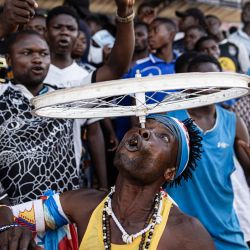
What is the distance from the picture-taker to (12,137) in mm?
3219

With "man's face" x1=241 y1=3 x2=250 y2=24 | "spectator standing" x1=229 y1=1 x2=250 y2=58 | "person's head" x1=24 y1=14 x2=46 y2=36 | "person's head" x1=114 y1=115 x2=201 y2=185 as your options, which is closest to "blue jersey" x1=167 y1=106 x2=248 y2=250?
"person's head" x1=114 y1=115 x2=201 y2=185

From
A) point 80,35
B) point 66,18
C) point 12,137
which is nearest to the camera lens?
point 12,137

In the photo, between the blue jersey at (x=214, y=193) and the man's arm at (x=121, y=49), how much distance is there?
1.51 ft

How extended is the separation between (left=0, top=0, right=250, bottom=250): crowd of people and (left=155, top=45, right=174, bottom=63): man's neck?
10 mm

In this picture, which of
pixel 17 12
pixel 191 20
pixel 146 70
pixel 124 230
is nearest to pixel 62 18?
pixel 146 70

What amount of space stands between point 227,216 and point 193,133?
93 centimetres

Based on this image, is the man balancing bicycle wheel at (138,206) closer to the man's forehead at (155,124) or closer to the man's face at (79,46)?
the man's forehead at (155,124)

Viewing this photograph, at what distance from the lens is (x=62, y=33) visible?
4629 mm

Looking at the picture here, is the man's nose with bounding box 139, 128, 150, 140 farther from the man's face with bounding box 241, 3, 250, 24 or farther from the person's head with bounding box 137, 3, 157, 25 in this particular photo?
the man's face with bounding box 241, 3, 250, 24

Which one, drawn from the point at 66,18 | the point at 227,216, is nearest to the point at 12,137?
the point at 227,216

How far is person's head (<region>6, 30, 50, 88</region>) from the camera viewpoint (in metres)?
3.63

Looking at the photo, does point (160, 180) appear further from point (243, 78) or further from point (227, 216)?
point (227, 216)

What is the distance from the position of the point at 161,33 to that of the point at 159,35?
5cm

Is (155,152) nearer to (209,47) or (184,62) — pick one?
(184,62)
